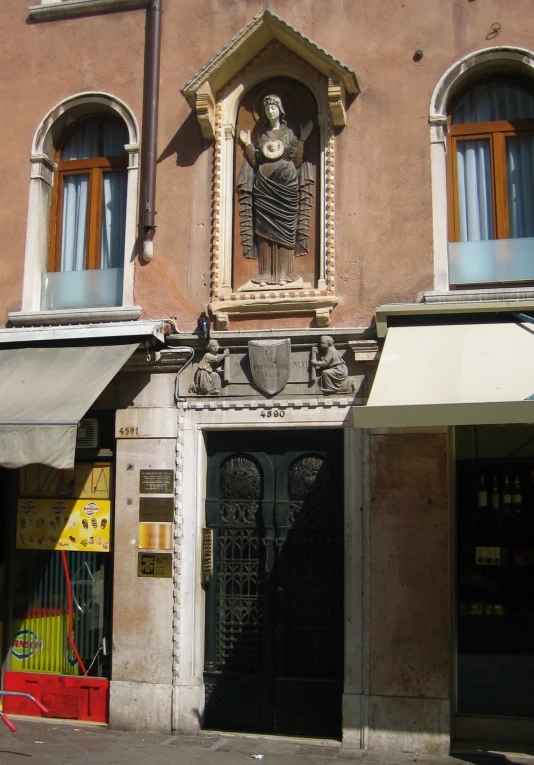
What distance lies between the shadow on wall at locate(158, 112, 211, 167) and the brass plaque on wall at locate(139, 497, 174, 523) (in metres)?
3.50

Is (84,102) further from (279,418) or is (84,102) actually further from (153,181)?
(279,418)

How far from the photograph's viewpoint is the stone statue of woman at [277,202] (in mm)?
8867

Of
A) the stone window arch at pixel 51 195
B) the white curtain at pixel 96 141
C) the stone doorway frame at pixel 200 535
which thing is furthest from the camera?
the white curtain at pixel 96 141

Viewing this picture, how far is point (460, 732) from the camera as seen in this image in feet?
26.3

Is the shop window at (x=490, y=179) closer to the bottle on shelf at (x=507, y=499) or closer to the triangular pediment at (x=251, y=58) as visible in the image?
the triangular pediment at (x=251, y=58)

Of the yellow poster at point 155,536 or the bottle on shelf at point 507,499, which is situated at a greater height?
the bottle on shelf at point 507,499

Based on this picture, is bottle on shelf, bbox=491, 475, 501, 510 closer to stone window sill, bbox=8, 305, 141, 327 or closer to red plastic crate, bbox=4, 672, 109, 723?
stone window sill, bbox=8, 305, 141, 327

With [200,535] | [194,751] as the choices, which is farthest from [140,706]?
[200,535]

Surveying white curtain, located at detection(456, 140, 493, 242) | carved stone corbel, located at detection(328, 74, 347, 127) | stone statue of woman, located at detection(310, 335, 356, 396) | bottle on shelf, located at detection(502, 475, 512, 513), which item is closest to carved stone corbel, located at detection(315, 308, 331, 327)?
stone statue of woman, located at detection(310, 335, 356, 396)

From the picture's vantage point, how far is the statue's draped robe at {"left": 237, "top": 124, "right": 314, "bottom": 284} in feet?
29.1

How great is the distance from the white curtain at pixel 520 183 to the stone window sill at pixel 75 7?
4.26 meters

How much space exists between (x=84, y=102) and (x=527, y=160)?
4.74 metres

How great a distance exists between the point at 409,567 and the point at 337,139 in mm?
4286

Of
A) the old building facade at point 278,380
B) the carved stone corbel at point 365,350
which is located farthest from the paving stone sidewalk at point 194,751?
the carved stone corbel at point 365,350
